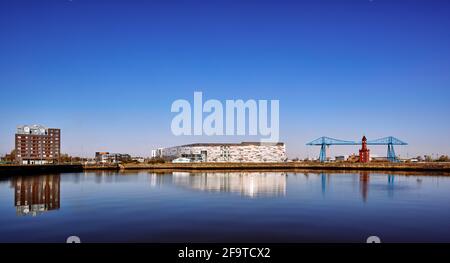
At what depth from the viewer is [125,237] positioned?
1082cm

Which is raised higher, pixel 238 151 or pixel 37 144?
pixel 37 144

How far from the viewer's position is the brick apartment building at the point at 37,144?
107m

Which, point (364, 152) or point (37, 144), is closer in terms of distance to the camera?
point (364, 152)

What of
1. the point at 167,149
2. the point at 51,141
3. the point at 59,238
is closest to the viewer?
the point at 59,238

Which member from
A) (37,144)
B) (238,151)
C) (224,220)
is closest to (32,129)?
(37,144)

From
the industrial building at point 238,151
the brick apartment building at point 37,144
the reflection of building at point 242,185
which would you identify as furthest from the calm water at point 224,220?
the industrial building at point 238,151

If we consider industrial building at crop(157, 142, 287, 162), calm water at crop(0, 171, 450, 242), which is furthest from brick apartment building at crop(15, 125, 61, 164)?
calm water at crop(0, 171, 450, 242)

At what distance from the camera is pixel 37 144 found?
11181 cm

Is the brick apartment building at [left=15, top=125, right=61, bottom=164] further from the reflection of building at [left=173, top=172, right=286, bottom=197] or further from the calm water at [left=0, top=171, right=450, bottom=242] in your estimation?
Answer: the calm water at [left=0, top=171, right=450, bottom=242]

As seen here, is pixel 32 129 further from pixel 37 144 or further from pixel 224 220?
pixel 224 220

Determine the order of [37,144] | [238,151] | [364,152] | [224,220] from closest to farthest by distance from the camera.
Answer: [224,220], [364,152], [37,144], [238,151]
